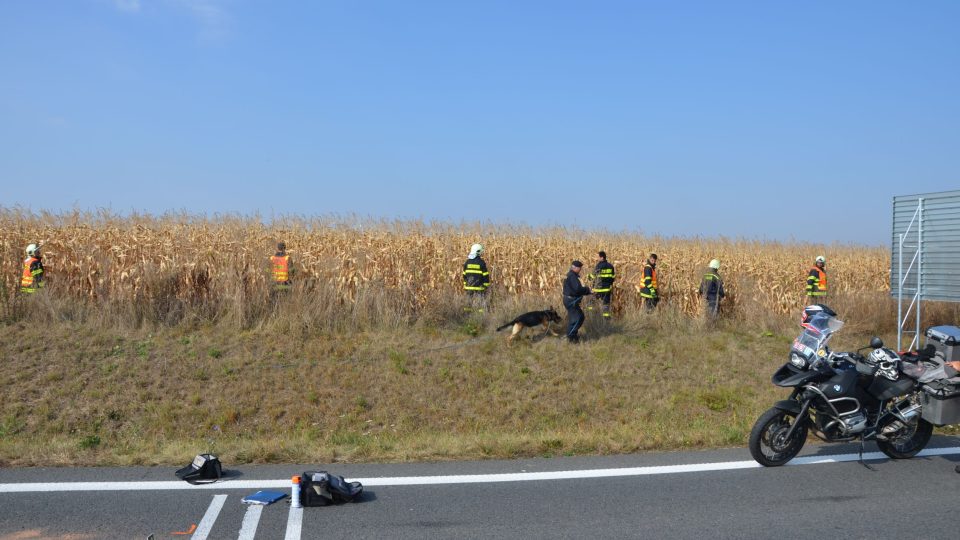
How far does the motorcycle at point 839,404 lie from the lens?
6.88 m

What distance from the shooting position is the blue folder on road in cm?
573

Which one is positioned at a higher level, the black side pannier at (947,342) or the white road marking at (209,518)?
the black side pannier at (947,342)

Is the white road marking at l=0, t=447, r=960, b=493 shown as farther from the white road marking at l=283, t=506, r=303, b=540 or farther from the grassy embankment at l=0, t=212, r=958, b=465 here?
the grassy embankment at l=0, t=212, r=958, b=465

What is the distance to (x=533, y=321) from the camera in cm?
1380

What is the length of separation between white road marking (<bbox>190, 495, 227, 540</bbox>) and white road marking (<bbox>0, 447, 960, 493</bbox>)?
1.10 ft

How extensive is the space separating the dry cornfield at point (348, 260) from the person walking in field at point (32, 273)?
26 centimetres

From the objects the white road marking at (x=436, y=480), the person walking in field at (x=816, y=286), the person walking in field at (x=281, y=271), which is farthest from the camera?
the person walking in field at (x=816, y=286)

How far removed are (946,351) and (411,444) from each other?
17.4 ft

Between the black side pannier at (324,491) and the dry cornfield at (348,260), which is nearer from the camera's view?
the black side pannier at (324,491)

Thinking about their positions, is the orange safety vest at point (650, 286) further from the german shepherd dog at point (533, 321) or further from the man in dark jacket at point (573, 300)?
the german shepherd dog at point (533, 321)

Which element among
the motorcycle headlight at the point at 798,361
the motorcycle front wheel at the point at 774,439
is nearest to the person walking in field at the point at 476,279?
the motorcycle headlight at the point at 798,361

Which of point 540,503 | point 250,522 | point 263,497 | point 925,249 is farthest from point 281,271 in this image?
point 925,249

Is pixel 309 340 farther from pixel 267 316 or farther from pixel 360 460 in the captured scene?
pixel 360 460

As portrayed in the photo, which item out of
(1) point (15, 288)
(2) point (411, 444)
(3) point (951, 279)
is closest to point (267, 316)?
(1) point (15, 288)
